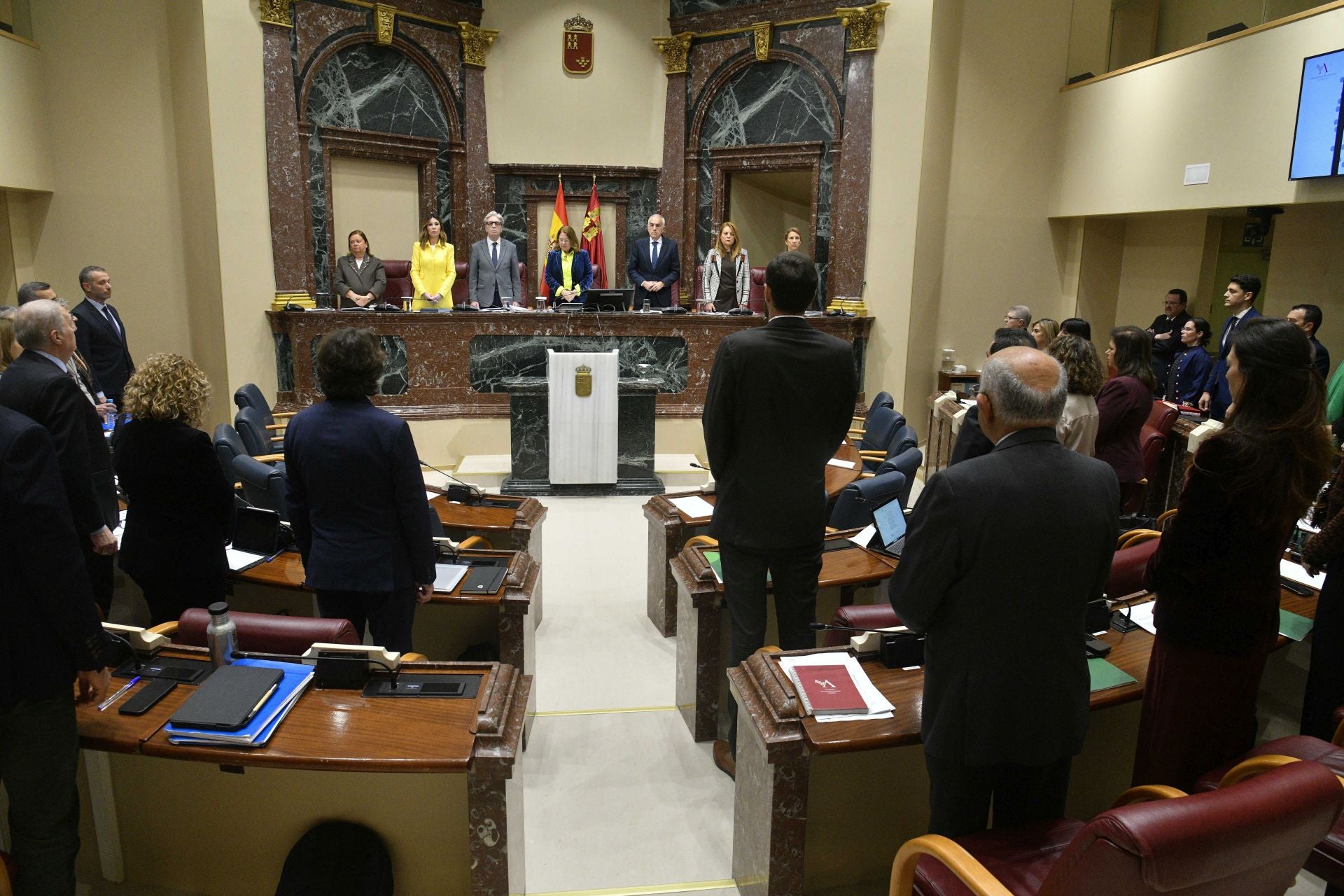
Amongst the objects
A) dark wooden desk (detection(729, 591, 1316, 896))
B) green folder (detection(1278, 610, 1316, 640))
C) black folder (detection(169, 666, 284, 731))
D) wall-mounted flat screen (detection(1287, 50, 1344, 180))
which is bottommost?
dark wooden desk (detection(729, 591, 1316, 896))

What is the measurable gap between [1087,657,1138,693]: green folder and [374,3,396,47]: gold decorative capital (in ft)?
26.5

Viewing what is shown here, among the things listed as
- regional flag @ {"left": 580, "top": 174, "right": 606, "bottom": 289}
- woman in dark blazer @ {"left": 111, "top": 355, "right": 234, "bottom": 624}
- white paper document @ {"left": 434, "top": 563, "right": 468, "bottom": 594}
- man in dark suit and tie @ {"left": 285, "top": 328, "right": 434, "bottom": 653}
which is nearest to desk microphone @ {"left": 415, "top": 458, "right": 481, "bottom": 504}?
white paper document @ {"left": 434, "top": 563, "right": 468, "bottom": 594}

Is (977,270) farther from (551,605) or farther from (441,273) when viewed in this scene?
(551,605)

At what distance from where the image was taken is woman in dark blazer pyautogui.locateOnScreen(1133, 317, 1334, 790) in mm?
2109

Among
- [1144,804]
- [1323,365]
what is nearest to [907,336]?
[1323,365]

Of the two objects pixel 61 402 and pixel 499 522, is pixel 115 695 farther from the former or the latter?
pixel 499 522

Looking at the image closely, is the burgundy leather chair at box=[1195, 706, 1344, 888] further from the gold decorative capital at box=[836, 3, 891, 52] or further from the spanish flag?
the spanish flag

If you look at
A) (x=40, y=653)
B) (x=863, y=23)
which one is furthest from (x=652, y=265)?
(x=40, y=653)

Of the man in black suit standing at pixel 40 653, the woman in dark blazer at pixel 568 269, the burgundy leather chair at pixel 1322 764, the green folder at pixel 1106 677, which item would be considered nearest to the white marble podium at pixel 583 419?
the woman in dark blazer at pixel 568 269

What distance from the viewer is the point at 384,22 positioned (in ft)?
26.8

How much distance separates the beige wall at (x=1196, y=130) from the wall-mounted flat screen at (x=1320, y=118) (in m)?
0.13

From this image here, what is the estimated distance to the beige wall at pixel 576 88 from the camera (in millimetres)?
9148

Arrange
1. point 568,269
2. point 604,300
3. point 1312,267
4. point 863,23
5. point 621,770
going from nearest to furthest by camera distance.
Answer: point 621,770, point 1312,267, point 604,300, point 863,23, point 568,269

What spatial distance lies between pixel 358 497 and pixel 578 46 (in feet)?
25.6
